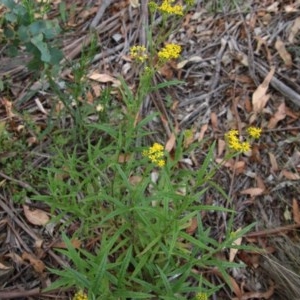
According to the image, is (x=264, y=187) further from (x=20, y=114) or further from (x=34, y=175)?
(x=20, y=114)

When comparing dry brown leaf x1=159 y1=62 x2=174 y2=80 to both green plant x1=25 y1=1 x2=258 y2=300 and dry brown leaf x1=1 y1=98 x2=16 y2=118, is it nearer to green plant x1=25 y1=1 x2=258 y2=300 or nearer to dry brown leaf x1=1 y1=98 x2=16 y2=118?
green plant x1=25 y1=1 x2=258 y2=300

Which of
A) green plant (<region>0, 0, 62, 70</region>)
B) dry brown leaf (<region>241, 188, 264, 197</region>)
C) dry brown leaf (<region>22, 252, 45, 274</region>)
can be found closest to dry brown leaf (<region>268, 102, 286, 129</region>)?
dry brown leaf (<region>241, 188, 264, 197</region>)

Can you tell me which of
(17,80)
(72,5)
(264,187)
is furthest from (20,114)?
(264,187)

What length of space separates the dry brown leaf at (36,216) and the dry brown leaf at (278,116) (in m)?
1.39

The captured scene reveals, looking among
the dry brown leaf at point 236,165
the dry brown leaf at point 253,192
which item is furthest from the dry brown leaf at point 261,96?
the dry brown leaf at point 253,192

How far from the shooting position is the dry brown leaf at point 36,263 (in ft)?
7.57

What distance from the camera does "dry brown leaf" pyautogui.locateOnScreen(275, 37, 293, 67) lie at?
302cm

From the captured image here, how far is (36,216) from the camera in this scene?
97.1 inches

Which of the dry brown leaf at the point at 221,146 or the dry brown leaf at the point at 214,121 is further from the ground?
the dry brown leaf at the point at 214,121

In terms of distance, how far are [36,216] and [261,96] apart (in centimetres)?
150

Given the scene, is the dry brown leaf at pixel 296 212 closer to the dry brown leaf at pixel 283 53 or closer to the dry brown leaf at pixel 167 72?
the dry brown leaf at pixel 283 53

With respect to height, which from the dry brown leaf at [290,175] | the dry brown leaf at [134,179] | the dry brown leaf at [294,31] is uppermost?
the dry brown leaf at [294,31]

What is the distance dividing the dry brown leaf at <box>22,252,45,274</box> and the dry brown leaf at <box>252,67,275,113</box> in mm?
1512

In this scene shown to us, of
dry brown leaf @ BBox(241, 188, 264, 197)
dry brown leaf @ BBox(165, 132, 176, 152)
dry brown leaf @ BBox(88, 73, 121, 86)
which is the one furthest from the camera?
dry brown leaf @ BBox(88, 73, 121, 86)
